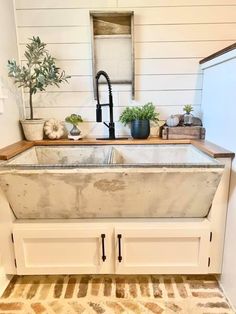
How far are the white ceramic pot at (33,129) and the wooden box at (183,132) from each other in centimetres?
95

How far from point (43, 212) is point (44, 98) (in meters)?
0.98

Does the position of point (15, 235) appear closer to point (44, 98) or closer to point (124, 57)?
point (44, 98)

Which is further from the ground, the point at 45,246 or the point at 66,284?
the point at 45,246

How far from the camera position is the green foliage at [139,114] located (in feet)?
6.26

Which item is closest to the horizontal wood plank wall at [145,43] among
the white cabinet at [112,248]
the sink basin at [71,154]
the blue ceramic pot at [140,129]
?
the blue ceramic pot at [140,129]

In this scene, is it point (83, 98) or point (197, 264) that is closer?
point (197, 264)

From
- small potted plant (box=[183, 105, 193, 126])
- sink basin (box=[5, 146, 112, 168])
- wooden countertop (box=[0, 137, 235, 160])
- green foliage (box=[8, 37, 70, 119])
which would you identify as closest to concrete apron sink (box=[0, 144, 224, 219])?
wooden countertop (box=[0, 137, 235, 160])

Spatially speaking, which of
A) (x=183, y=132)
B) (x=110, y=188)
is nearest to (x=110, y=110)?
(x=183, y=132)

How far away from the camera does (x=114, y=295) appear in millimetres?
1486

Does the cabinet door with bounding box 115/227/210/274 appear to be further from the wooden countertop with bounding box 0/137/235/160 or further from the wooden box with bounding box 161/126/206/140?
the wooden box with bounding box 161/126/206/140

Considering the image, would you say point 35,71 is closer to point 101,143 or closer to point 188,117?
point 101,143

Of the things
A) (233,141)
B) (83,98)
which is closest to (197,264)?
(233,141)

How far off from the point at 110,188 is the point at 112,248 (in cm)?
39

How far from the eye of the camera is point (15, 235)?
1.48 metres
